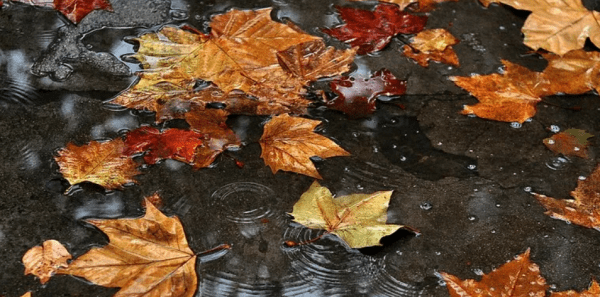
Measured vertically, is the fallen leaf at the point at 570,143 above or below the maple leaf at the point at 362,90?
below

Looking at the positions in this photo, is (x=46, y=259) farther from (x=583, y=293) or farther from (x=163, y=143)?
(x=583, y=293)

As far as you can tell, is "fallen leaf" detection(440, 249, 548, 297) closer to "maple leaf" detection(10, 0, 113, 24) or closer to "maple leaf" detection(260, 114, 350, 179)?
"maple leaf" detection(260, 114, 350, 179)

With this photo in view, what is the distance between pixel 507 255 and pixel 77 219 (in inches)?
45.4

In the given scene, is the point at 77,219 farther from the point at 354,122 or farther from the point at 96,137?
the point at 354,122

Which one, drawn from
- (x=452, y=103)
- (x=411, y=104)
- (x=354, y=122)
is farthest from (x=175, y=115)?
(x=452, y=103)

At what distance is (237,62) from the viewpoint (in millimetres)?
2258

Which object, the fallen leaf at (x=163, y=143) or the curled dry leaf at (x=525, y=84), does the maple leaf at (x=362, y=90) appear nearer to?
the curled dry leaf at (x=525, y=84)

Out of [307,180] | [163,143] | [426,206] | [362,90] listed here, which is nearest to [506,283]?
[426,206]

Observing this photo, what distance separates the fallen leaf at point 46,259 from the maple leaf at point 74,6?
1.05 metres

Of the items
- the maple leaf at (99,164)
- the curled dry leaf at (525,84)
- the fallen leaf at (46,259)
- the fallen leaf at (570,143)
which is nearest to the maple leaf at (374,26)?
the curled dry leaf at (525,84)

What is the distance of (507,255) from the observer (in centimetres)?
179

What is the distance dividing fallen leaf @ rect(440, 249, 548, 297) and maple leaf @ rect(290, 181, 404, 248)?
0.21m

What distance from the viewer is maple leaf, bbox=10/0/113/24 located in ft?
8.09

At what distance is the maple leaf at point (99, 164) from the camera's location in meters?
1.87
